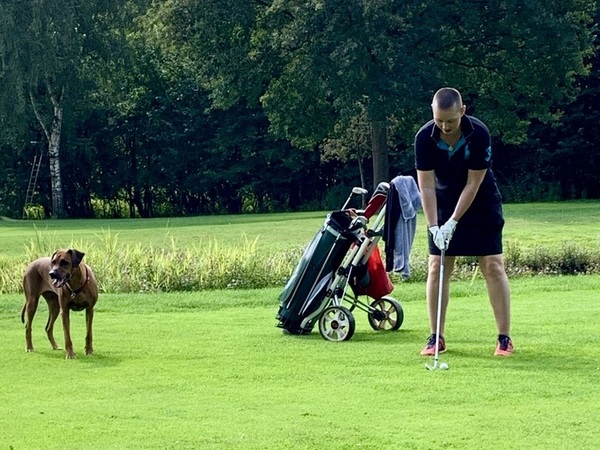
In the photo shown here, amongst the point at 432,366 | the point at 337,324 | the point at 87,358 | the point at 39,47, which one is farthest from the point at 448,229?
the point at 39,47

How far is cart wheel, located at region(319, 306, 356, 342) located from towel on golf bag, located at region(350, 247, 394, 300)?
604mm

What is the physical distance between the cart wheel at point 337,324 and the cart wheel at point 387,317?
26.6 inches

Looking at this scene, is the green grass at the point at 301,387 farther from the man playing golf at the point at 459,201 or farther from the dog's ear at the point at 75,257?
the dog's ear at the point at 75,257

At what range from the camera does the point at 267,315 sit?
12820 mm

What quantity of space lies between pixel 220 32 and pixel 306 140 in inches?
243

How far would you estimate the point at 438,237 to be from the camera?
8766 millimetres

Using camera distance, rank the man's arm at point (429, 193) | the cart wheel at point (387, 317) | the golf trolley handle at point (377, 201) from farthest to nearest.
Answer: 1. the cart wheel at point (387, 317)
2. the golf trolley handle at point (377, 201)
3. the man's arm at point (429, 193)

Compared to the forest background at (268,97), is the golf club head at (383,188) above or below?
below

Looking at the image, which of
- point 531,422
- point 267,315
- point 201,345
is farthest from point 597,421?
point 267,315

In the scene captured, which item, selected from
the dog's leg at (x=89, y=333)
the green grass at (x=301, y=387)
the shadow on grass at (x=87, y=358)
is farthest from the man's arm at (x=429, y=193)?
the dog's leg at (x=89, y=333)

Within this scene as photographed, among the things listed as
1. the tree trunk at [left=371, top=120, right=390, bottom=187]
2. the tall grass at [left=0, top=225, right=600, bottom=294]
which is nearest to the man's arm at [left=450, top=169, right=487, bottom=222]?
the tall grass at [left=0, top=225, right=600, bottom=294]

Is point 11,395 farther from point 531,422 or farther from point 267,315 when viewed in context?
point 267,315

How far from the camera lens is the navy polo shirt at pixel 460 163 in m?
8.73

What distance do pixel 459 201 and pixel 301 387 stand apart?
1877 mm
